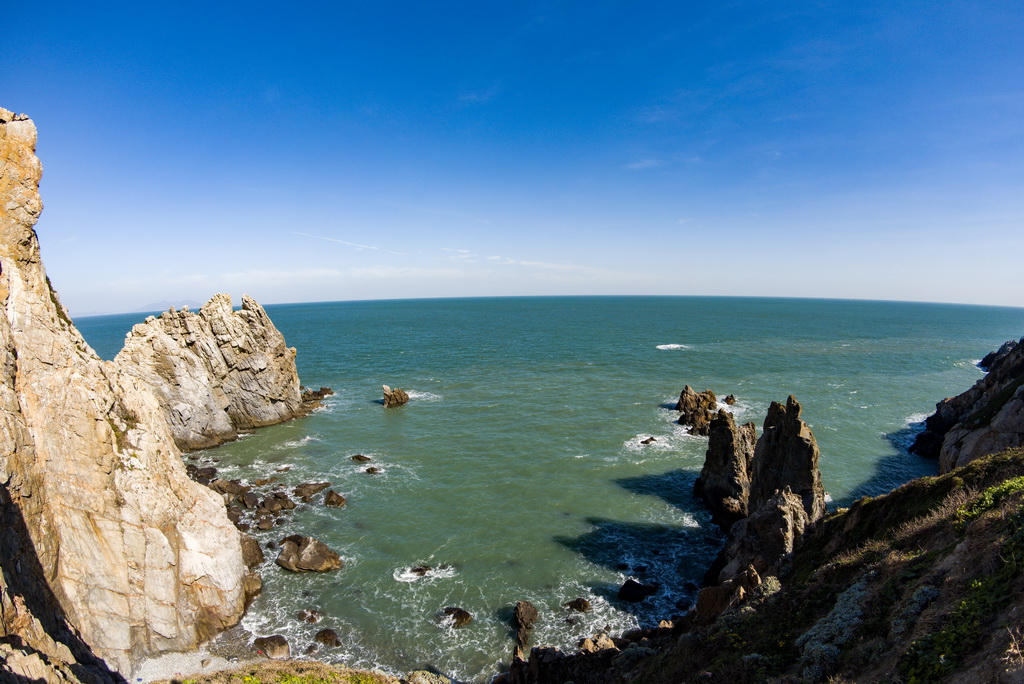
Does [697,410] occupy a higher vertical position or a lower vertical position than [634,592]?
higher

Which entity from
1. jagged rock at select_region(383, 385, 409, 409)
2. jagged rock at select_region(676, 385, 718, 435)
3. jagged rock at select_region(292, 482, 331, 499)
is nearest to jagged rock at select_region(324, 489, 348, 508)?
jagged rock at select_region(292, 482, 331, 499)

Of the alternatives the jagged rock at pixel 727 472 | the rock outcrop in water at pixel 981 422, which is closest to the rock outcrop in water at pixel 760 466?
the jagged rock at pixel 727 472

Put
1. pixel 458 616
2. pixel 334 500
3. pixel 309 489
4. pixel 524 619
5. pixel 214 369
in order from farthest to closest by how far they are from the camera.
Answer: pixel 214 369 → pixel 309 489 → pixel 334 500 → pixel 458 616 → pixel 524 619

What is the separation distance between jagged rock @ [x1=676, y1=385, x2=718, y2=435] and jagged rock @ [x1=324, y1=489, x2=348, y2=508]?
122 feet

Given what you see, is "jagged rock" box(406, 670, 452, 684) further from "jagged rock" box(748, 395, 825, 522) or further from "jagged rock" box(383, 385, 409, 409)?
"jagged rock" box(383, 385, 409, 409)

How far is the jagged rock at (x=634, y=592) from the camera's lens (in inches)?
1067

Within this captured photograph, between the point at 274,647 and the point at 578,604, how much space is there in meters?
15.9

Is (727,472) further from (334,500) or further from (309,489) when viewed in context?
(309,489)

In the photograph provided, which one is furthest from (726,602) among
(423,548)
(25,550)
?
(25,550)

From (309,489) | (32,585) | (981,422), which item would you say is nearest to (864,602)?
(32,585)

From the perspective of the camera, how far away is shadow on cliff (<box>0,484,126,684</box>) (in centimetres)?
1477

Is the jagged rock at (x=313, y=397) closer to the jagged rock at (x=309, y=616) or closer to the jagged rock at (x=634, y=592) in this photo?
the jagged rock at (x=309, y=616)

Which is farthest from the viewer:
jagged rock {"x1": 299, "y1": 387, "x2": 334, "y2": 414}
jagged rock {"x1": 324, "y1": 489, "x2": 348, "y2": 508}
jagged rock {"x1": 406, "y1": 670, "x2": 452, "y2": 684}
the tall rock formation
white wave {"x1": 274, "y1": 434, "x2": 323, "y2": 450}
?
jagged rock {"x1": 299, "y1": 387, "x2": 334, "y2": 414}

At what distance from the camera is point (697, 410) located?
5553cm
